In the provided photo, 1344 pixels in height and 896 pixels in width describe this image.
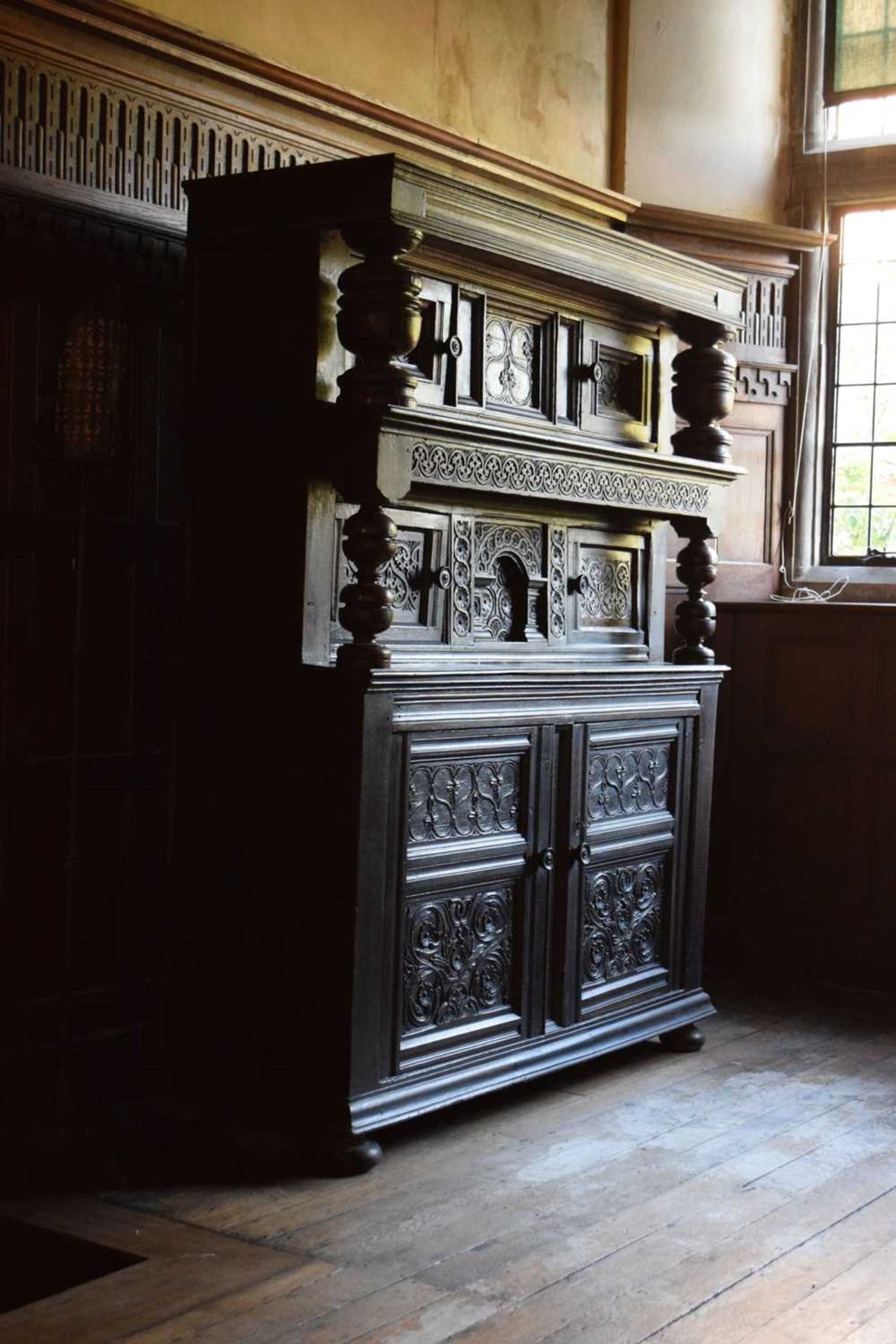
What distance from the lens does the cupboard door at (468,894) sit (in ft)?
12.4

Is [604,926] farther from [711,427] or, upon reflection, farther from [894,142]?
[894,142]

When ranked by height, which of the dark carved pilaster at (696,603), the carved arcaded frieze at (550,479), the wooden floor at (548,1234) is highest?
the carved arcaded frieze at (550,479)

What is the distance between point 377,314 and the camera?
11.8ft

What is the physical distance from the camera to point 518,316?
436cm

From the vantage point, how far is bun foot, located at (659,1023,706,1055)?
4.74 metres

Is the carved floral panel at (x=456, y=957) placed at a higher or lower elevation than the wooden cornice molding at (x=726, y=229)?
lower

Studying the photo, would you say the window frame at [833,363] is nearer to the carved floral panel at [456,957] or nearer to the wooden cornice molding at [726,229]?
the wooden cornice molding at [726,229]

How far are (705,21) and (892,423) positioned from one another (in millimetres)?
1620

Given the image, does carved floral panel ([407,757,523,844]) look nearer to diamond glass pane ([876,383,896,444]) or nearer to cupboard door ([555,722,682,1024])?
cupboard door ([555,722,682,1024])

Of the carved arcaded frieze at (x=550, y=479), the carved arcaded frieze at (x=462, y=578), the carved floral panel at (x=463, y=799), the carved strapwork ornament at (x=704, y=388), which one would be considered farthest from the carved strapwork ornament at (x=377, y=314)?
the carved strapwork ornament at (x=704, y=388)

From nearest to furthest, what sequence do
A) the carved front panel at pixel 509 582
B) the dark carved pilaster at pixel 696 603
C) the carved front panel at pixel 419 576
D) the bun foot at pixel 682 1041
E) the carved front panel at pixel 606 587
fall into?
1. the carved front panel at pixel 419 576
2. the carved front panel at pixel 509 582
3. the carved front panel at pixel 606 587
4. the bun foot at pixel 682 1041
5. the dark carved pilaster at pixel 696 603

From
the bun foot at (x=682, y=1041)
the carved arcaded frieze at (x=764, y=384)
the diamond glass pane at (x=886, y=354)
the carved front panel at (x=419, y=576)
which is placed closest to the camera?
the carved front panel at (x=419, y=576)

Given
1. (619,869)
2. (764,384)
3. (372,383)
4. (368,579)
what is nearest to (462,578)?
(368,579)

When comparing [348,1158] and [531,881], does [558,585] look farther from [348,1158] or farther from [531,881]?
[348,1158]
